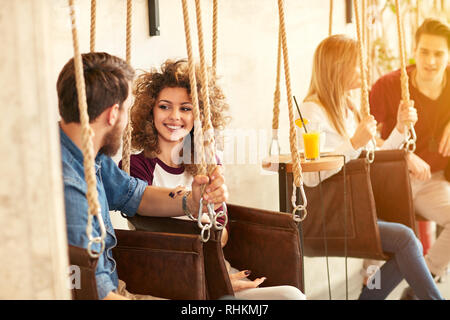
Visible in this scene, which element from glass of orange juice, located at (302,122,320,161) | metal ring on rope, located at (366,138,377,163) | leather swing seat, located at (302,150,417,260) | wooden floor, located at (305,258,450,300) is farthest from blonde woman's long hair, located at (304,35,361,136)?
wooden floor, located at (305,258,450,300)

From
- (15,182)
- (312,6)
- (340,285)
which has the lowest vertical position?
(340,285)

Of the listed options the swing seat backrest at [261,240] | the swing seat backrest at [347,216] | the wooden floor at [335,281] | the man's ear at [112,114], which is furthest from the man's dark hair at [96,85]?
the wooden floor at [335,281]

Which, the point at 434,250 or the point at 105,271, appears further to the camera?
the point at 434,250

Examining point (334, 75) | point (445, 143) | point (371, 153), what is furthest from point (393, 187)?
point (334, 75)

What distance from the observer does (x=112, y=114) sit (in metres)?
1.33

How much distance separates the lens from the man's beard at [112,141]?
1367mm

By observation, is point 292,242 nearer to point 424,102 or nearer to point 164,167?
point 164,167

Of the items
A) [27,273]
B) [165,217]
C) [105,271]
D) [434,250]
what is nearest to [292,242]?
[165,217]

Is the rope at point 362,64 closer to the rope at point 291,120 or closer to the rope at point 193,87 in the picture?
the rope at point 291,120

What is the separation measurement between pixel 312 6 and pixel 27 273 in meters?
2.64

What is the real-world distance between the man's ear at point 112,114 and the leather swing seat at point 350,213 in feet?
3.57

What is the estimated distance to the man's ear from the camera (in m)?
1.33

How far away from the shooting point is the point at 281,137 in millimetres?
3031
